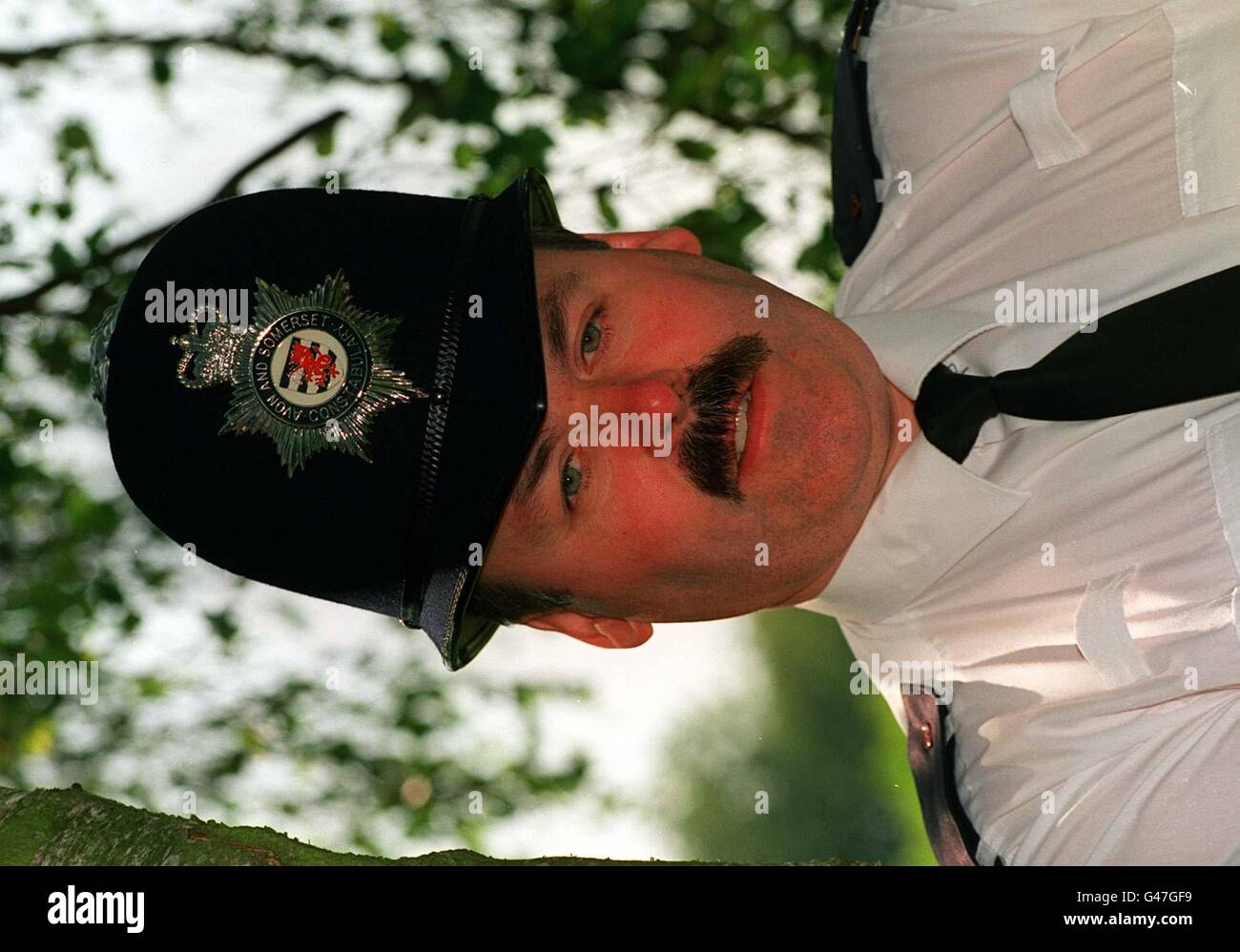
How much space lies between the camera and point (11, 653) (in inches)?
131

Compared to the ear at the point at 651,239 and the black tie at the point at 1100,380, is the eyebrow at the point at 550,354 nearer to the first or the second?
the ear at the point at 651,239

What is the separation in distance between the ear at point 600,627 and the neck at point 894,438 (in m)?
0.39

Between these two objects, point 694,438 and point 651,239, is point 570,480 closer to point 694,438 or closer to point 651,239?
point 694,438

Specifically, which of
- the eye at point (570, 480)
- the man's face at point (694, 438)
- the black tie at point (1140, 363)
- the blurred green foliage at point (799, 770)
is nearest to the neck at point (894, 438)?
the man's face at point (694, 438)

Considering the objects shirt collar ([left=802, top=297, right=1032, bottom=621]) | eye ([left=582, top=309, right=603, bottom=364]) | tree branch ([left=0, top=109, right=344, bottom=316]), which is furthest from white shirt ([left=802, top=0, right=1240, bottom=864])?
tree branch ([left=0, top=109, right=344, bottom=316])

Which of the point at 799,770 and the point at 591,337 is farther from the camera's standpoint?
the point at 799,770

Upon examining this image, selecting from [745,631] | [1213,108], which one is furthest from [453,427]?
[745,631]

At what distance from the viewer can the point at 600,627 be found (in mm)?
2441

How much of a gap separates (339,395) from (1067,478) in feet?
3.94

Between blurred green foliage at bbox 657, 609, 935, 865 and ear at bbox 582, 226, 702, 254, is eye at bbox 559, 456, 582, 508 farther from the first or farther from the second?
blurred green foliage at bbox 657, 609, 935, 865

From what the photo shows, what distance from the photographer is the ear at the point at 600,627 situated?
95.5 inches

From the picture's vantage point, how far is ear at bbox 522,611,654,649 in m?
2.43

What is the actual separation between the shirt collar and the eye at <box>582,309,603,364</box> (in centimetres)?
49

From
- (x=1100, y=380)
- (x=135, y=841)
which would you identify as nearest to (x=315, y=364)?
(x=135, y=841)
